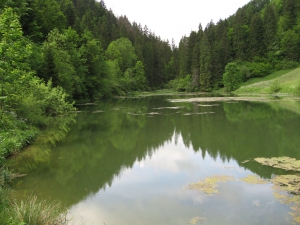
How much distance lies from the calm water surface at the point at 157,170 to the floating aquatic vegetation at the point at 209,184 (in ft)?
0.54

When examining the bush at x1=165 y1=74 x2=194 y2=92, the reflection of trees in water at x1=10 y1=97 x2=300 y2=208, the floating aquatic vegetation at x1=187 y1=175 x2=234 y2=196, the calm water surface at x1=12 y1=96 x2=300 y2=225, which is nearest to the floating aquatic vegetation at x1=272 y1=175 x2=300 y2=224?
the calm water surface at x1=12 y1=96 x2=300 y2=225

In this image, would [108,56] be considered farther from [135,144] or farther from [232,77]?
[135,144]

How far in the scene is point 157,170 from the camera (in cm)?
985

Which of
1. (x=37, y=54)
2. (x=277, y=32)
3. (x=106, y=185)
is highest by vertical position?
(x=277, y=32)

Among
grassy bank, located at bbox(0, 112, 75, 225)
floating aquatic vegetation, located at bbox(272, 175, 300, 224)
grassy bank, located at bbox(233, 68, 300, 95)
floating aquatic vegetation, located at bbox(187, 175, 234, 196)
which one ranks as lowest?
floating aquatic vegetation, located at bbox(187, 175, 234, 196)

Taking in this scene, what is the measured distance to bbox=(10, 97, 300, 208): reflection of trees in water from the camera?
8891 mm

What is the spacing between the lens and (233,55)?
260 feet

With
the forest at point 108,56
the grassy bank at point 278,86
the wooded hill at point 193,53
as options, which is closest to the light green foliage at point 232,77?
the forest at point 108,56

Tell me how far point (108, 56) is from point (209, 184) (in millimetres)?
65508

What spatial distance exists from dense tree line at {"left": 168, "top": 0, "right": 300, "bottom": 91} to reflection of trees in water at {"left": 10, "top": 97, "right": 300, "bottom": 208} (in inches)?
1984

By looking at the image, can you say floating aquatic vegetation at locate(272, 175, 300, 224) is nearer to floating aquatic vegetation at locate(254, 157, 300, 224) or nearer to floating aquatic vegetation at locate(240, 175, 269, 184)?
floating aquatic vegetation at locate(254, 157, 300, 224)

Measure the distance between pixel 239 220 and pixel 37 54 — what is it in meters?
24.9

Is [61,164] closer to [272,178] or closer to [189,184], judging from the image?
[189,184]

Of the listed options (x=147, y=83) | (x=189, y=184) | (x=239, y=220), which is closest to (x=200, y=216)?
(x=239, y=220)
